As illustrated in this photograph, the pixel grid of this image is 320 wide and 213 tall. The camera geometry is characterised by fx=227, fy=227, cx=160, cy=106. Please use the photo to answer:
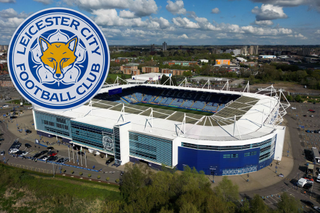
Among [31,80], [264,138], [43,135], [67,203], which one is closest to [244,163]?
[264,138]

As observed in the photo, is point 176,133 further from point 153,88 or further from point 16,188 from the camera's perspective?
point 153,88

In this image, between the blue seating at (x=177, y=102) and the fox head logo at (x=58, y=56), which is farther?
the blue seating at (x=177, y=102)

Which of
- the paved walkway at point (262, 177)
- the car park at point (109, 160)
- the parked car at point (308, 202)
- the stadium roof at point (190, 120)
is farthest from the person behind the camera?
the car park at point (109, 160)

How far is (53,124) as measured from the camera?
156ft

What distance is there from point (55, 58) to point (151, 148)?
22513 mm

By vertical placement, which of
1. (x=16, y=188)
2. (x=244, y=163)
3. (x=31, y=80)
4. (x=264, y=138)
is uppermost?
(x=31, y=80)

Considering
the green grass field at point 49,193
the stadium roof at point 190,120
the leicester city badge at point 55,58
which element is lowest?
the green grass field at point 49,193

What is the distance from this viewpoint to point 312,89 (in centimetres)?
10075

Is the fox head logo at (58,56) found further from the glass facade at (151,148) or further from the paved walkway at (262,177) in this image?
the paved walkway at (262,177)

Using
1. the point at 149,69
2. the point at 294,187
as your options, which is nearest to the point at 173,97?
the point at 294,187

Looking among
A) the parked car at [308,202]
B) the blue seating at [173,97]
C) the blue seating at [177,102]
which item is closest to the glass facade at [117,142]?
the parked car at [308,202]

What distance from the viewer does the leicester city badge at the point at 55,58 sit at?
59.7 ft

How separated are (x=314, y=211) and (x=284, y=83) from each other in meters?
101

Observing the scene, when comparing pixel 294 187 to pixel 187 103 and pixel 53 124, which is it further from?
pixel 187 103
